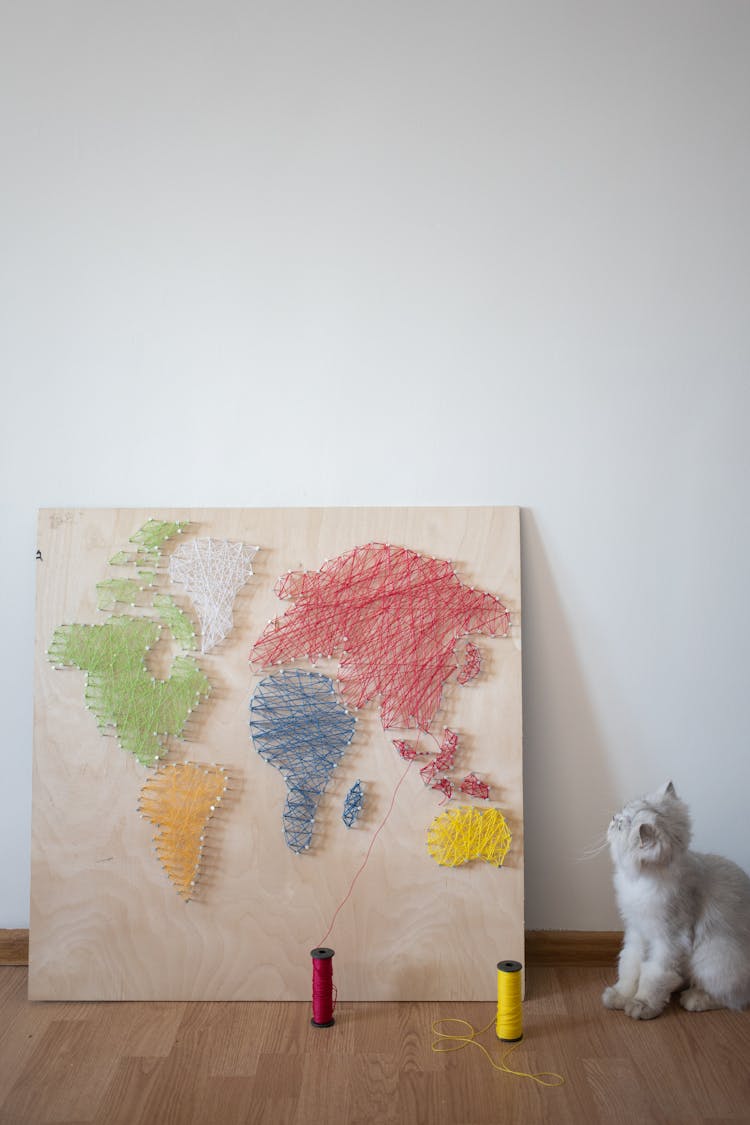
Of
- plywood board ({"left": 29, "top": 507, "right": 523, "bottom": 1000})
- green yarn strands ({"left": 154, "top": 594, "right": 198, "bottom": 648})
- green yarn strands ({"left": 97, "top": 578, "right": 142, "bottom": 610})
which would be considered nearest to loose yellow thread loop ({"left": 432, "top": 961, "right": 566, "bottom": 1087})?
plywood board ({"left": 29, "top": 507, "right": 523, "bottom": 1000})

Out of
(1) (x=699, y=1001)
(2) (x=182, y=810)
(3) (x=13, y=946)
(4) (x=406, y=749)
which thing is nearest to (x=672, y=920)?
(1) (x=699, y=1001)

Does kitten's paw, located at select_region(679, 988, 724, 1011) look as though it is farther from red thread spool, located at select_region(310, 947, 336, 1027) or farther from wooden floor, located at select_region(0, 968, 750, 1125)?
red thread spool, located at select_region(310, 947, 336, 1027)

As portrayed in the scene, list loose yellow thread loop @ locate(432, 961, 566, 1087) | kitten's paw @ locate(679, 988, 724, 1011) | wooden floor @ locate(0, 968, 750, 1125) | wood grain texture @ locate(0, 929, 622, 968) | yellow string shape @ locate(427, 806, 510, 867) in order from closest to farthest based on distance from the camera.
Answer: wooden floor @ locate(0, 968, 750, 1125) → loose yellow thread loop @ locate(432, 961, 566, 1087) → kitten's paw @ locate(679, 988, 724, 1011) → yellow string shape @ locate(427, 806, 510, 867) → wood grain texture @ locate(0, 929, 622, 968)

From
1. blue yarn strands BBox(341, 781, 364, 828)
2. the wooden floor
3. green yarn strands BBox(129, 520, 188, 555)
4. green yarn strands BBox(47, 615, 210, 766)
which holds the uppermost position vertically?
green yarn strands BBox(129, 520, 188, 555)

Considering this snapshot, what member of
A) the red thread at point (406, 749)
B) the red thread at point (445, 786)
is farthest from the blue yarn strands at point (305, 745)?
the red thread at point (445, 786)

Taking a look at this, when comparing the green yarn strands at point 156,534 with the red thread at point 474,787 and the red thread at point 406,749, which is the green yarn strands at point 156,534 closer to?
the red thread at point 406,749

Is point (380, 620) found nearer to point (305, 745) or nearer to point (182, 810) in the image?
point (305, 745)
